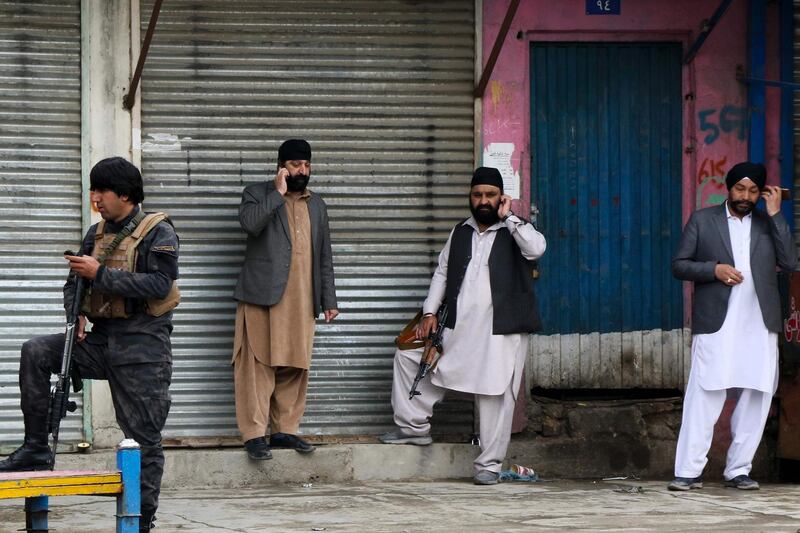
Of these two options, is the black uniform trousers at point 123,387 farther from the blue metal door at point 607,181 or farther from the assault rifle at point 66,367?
the blue metal door at point 607,181

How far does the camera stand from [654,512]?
25.6 feet

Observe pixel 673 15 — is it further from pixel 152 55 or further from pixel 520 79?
pixel 152 55

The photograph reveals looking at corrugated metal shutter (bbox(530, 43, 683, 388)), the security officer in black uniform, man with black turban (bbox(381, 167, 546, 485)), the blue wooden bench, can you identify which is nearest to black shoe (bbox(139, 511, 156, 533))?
the security officer in black uniform

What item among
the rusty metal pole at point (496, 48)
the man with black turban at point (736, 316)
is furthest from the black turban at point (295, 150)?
the man with black turban at point (736, 316)

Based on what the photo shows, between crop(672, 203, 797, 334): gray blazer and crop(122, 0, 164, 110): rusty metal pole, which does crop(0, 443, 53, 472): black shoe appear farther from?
crop(672, 203, 797, 334): gray blazer

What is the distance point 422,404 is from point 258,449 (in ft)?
3.54

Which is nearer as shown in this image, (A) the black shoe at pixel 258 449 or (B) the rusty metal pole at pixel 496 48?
(B) the rusty metal pole at pixel 496 48

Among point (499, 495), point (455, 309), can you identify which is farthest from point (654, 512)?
point (455, 309)

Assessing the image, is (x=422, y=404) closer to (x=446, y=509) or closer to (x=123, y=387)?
(x=446, y=509)

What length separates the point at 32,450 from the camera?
6.79 m

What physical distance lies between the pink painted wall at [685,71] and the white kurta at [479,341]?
733mm

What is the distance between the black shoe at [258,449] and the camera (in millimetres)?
9141

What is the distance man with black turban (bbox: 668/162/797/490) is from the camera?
8891 millimetres

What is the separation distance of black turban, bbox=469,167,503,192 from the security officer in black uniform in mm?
2911
